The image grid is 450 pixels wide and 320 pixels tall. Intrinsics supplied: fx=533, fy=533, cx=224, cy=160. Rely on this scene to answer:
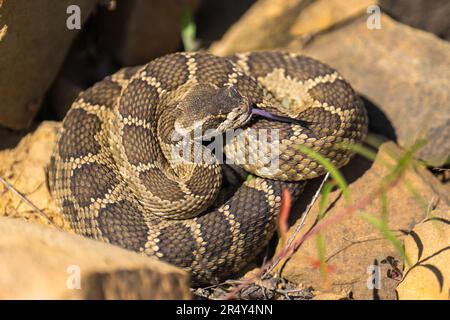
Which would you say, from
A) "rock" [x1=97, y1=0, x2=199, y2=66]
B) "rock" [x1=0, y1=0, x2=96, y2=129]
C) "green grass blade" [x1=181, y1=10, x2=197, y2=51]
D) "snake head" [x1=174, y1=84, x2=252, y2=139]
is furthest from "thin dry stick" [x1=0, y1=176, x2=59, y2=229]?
"green grass blade" [x1=181, y1=10, x2=197, y2=51]

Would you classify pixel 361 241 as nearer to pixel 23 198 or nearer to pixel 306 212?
pixel 306 212

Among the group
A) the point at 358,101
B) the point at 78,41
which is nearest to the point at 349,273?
the point at 358,101

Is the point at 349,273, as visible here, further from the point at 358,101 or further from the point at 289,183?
the point at 358,101

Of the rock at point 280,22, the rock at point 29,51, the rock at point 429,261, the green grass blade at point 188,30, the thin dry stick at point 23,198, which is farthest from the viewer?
the rock at point 280,22

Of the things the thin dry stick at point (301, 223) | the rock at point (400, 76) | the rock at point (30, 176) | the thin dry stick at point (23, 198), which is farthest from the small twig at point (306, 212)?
the thin dry stick at point (23, 198)

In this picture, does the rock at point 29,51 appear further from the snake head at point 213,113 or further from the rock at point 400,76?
the rock at point 400,76
